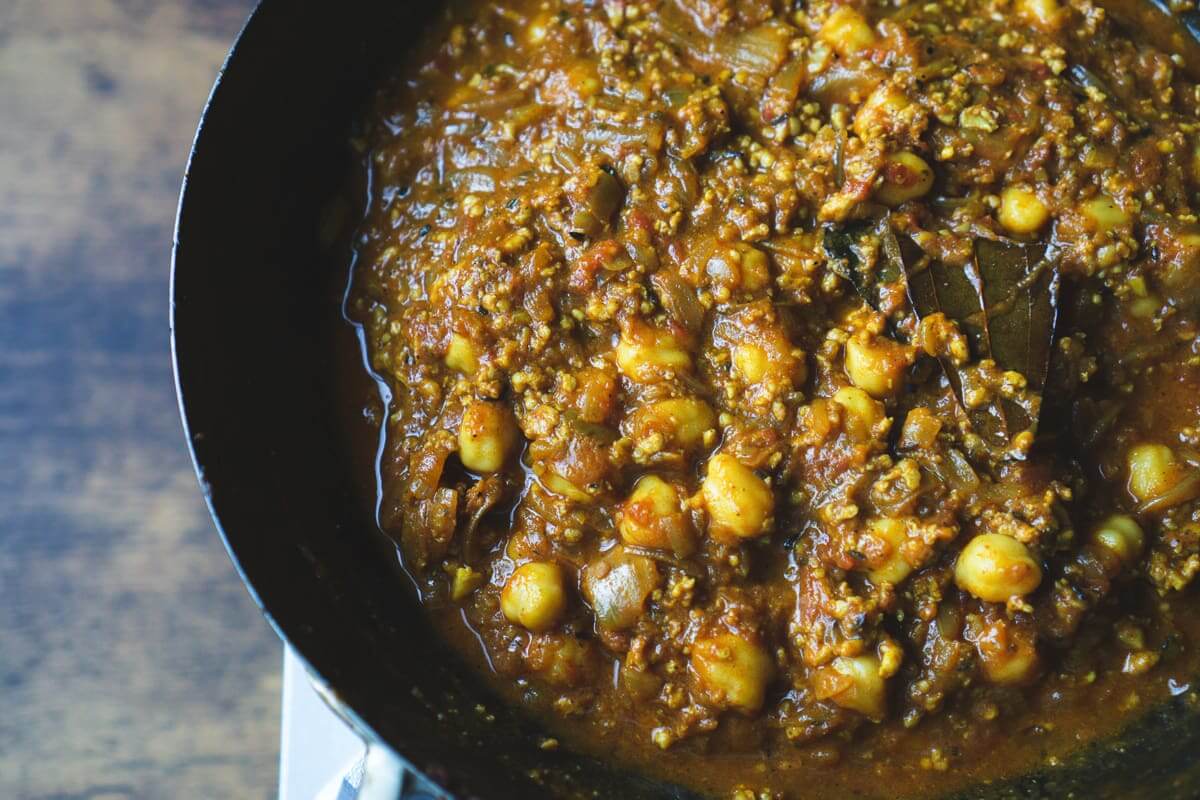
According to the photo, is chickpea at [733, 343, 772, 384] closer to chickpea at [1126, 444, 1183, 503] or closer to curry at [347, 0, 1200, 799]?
curry at [347, 0, 1200, 799]

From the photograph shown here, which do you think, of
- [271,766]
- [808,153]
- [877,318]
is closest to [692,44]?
[808,153]

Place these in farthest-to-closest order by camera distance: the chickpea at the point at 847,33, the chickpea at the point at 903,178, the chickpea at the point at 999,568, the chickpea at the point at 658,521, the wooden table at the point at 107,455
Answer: the wooden table at the point at 107,455 < the chickpea at the point at 847,33 < the chickpea at the point at 903,178 < the chickpea at the point at 658,521 < the chickpea at the point at 999,568

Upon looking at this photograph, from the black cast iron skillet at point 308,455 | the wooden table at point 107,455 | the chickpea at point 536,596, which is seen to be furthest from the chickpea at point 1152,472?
the wooden table at point 107,455

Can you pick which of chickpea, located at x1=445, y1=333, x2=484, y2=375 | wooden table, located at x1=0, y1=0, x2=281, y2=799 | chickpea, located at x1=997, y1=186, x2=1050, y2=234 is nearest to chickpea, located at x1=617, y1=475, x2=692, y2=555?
chickpea, located at x1=445, y1=333, x2=484, y2=375

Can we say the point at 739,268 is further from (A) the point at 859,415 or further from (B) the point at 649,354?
(A) the point at 859,415

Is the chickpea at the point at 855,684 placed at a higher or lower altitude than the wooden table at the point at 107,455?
lower

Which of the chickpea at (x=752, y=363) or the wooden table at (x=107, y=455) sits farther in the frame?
the wooden table at (x=107, y=455)

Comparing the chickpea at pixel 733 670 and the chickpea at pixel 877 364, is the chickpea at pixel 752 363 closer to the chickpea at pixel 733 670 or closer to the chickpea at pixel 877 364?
the chickpea at pixel 877 364
